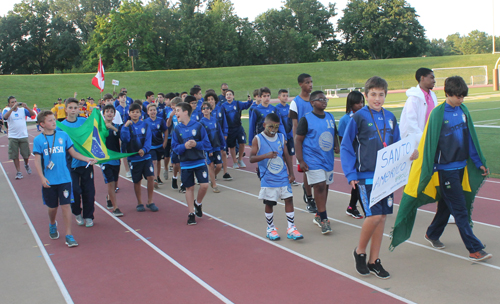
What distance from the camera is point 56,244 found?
20.2ft

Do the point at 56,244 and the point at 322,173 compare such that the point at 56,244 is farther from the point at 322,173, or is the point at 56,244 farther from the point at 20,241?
the point at 322,173

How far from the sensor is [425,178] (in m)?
4.87

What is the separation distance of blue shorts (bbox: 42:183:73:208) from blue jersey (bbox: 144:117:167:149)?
12.8 feet

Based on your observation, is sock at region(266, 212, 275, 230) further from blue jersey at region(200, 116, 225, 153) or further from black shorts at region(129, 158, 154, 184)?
blue jersey at region(200, 116, 225, 153)

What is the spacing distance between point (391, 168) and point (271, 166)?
1884mm

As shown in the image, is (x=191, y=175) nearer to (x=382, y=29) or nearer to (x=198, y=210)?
(x=198, y=210)

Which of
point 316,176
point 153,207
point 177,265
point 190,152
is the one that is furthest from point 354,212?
point 153,207

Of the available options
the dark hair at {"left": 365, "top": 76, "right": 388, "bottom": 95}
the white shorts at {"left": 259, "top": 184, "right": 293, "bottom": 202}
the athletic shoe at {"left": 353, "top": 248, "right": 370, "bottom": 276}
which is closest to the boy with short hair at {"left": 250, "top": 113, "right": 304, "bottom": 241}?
the white shorts at {"left": 259, "top": 184, "right": 293, "bottom": 202}

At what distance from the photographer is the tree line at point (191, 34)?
72.6m

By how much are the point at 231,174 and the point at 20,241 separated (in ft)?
18.6

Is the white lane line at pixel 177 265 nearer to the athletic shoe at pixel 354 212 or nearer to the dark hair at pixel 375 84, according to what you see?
the dark hair at pixel 375 84

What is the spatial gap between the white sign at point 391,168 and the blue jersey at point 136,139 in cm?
465

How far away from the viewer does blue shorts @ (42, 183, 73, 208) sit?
19.9ft

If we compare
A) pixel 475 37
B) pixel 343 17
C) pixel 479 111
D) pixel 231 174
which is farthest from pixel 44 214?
pixel 475 37
